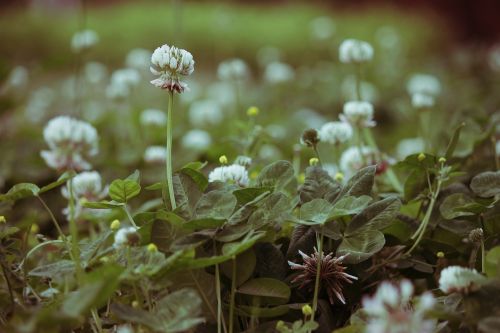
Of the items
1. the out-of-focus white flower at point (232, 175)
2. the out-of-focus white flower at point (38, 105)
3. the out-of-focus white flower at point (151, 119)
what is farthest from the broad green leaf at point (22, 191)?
the out-of-focus white flower at point (38, 105)

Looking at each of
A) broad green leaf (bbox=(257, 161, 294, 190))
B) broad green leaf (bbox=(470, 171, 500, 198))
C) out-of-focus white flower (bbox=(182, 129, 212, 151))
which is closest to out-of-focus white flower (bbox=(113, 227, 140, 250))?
broad green leaf (bbox=(257, 161, 294, 190))

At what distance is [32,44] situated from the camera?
11.4 ft

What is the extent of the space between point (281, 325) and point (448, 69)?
2.51 meters

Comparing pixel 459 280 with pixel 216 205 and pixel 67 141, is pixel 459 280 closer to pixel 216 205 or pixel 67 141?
pixel 216 205

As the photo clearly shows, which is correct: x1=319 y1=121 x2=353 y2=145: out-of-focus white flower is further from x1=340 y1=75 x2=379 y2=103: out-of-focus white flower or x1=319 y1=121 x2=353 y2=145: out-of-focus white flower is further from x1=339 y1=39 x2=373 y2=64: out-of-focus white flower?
x1=340 y1=75 x2=379 y2=103: out-of-focus white flower

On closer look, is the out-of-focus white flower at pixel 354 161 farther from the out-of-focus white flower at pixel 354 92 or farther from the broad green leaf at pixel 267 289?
the out-of-focus white flower at pixel 354 92

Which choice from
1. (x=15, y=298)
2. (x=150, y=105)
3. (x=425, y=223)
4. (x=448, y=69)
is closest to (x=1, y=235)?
(x=15, y=298)

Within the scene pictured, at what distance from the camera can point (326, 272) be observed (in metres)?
0.63

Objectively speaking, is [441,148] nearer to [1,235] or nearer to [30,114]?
[1,235]

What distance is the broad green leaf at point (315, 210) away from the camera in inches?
24.6

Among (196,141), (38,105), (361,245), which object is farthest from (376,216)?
(38,105)

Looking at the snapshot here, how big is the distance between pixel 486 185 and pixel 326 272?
8.6 inches

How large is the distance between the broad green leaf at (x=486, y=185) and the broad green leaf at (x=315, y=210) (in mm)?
181

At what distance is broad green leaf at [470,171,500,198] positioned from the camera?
2.32 feet
